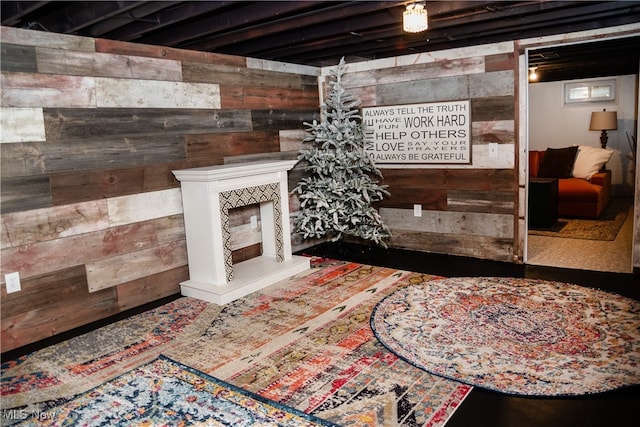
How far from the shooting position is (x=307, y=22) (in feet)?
11.8

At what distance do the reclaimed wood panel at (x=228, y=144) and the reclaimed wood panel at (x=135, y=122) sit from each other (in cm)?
7

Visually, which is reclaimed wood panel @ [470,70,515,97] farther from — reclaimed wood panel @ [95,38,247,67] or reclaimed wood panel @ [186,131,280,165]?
reclaimed wood panel @ [95,38,247,67]

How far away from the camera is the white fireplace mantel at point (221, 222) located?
4016mm

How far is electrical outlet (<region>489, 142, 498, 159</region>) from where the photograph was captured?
15.9ft

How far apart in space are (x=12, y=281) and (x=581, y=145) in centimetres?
826

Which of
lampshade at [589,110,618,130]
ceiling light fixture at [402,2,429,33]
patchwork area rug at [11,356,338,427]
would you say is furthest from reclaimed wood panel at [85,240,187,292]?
lampshade at [589,110,618,130]

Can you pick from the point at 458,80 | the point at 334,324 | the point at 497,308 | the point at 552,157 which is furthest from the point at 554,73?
the point at 334,324

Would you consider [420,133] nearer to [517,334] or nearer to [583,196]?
[517,334]

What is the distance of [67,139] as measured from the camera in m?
3.53

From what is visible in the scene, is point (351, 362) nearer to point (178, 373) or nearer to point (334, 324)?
point (334, 324)

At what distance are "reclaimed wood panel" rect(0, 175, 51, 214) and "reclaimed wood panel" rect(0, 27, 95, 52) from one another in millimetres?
907

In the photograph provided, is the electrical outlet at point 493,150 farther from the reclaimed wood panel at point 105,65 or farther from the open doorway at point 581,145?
the reclaimed wood panel at point 105,65

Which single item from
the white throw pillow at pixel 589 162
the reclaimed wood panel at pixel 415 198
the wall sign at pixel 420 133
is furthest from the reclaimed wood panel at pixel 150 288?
the white throw pillow at pixel 589 162

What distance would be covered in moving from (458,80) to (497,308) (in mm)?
2407
